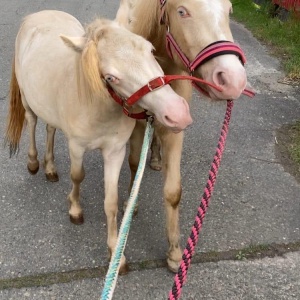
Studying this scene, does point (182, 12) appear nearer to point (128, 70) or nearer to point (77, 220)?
point (128, 70)

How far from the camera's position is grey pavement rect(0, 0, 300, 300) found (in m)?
2.30

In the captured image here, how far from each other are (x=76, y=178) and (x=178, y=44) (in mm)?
1091

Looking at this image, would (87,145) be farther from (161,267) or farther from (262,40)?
(262,40)

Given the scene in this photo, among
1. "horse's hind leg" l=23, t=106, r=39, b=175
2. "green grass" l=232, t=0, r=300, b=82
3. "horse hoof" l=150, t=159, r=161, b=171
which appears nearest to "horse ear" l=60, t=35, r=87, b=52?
"horse's hind leg" l=23, t=106, r=39, b=175

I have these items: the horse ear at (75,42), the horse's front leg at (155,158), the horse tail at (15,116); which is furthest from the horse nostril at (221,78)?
the horse tail at (15,116)

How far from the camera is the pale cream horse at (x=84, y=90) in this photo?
1681 mm

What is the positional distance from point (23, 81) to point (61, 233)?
3.45 ft

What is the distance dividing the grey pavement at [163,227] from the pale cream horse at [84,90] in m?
0.17

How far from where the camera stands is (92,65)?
1.72 m

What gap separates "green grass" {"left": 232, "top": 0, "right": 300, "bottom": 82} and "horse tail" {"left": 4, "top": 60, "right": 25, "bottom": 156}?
11.0 ft

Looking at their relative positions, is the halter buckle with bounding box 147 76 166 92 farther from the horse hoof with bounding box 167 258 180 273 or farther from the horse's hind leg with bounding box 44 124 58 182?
the horse's hind leg with bounding box 44 124 58 182

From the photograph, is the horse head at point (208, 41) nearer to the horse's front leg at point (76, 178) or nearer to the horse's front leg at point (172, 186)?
the horse's front leg at point (172, 186)

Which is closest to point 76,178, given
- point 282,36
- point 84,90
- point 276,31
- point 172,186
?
point 172,186

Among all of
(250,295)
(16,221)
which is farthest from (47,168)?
(250,295)
